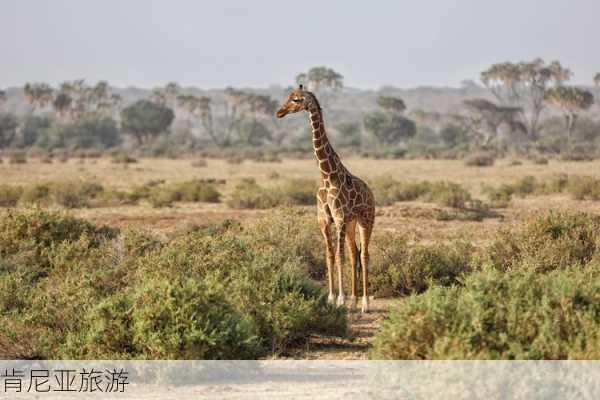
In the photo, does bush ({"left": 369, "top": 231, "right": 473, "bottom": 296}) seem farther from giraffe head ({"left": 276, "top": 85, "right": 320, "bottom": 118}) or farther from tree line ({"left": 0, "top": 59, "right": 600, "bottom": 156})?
tree line ({"left": 0, "top": 59, "right": 600, "bottom": 156})

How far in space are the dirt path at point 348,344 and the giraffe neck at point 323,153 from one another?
1.74m

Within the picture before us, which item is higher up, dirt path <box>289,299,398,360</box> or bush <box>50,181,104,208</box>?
bush <box>50,181,104,208</box>

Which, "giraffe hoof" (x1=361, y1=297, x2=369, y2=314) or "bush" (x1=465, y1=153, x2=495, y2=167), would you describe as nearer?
"giraffe hoof" (x1=361, y1=297, x2=369, y2=314)

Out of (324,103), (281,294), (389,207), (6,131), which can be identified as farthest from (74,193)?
(324,103)

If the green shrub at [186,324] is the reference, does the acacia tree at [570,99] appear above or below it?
above

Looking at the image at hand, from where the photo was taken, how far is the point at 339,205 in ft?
36.1

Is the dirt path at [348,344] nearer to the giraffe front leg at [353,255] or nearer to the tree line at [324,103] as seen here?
the giraffe front leg at [353,255]

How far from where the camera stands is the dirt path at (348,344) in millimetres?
8859

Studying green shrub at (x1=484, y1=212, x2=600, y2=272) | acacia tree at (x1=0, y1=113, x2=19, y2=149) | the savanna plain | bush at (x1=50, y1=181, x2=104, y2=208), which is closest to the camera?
the savanna plain

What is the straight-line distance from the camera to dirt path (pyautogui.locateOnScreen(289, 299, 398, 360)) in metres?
8.86

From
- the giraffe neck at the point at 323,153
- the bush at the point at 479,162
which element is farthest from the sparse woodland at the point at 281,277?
the bush at the point at 479,162

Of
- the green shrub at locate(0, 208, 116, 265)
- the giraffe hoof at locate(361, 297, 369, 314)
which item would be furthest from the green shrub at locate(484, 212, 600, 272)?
the green shrub at locate(0, 208, 116, 265)

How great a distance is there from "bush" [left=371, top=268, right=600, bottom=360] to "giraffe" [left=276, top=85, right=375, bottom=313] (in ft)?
13.1

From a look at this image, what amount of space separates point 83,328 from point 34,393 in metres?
1.22
